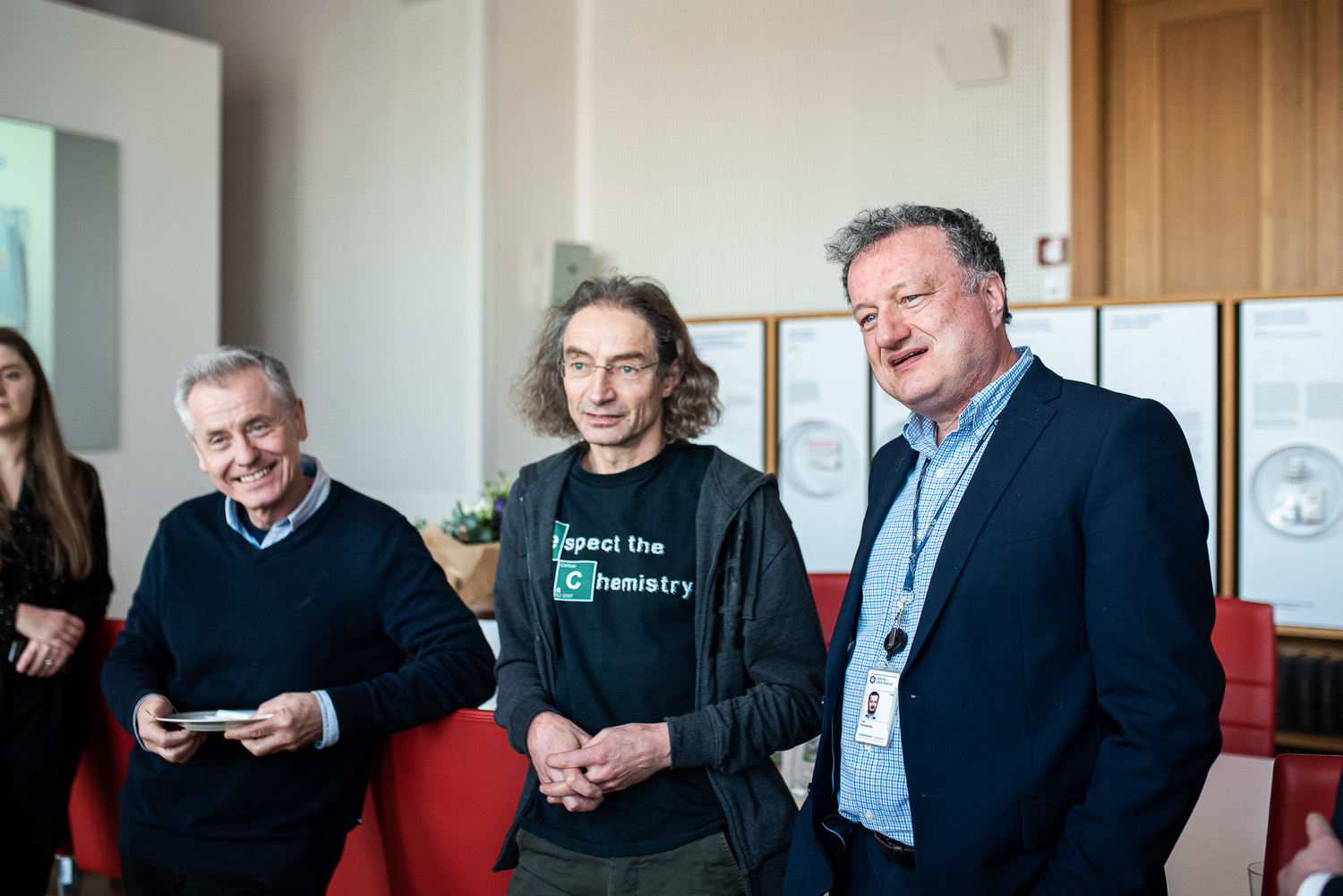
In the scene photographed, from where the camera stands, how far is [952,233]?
1473 mm

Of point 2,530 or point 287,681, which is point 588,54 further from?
point 287,681

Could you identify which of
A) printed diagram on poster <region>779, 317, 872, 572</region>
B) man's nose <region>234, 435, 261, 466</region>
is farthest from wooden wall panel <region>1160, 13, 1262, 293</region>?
man's nose <region>234, 435, 261, 466</region>

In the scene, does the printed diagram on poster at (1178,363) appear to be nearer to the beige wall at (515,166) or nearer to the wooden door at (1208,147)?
the wooden door at (1208,147)

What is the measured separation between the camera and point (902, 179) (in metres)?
5.23

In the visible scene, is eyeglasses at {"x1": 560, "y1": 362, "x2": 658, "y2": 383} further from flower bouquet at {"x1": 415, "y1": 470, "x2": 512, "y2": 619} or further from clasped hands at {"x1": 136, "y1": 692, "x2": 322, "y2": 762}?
flower bouquet at {"x1": 415, "y1": 470, "x2": 512, "y2": 619}

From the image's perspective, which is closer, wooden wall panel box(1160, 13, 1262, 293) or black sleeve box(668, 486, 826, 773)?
black sleeve box(668, 486, 826, 773)

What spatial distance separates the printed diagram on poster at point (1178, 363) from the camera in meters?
4.24

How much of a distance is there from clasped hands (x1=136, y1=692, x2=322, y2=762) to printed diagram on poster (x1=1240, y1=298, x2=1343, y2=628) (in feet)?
12.4

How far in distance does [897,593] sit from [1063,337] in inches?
134

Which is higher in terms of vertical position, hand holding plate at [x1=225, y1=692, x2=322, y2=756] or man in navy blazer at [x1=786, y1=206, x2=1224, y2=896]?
man in navy blazer at [x1=786, y1=206, x2=1224, y2=896]

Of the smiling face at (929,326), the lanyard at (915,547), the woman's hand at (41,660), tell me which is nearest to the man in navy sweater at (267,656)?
the woman's hand at (41,660)

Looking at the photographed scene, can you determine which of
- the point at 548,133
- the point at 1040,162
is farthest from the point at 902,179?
the point at 548,133

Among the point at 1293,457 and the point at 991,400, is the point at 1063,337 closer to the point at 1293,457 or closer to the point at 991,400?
the point at 1293,457

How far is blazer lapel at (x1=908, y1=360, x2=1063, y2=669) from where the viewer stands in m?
1.33
